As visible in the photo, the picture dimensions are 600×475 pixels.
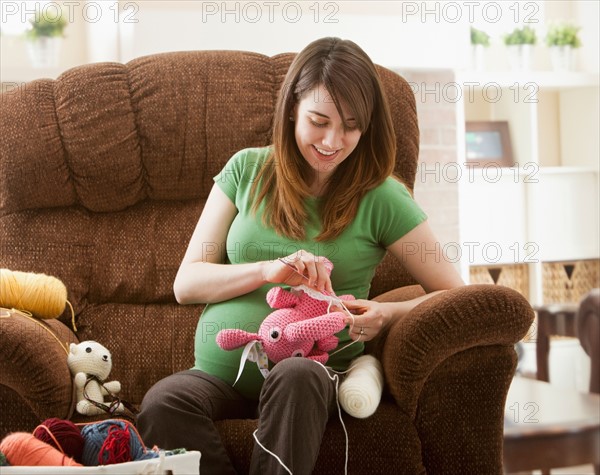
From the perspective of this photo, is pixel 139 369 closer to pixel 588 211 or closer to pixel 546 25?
pixel 588 211

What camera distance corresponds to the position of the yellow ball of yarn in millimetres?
1838

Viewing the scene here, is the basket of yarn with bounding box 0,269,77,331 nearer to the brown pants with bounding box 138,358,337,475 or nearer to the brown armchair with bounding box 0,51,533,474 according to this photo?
the brown armchair with bounding box 0,51,533,474

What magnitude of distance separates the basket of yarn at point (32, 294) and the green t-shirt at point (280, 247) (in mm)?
333

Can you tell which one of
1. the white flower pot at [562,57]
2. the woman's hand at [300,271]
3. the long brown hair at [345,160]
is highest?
the white flower pot at [562,57]

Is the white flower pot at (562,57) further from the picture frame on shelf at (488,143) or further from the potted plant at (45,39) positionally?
the potted plant at (45,39)

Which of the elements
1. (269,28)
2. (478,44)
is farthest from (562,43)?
(269,28)

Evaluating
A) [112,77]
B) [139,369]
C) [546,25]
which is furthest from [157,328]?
[546,25]

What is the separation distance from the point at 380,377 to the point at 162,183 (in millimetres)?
808

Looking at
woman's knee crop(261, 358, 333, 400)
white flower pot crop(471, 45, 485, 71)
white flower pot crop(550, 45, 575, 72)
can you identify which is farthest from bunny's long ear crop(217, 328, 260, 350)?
white flower pot crop(550, 45, 575, 72)

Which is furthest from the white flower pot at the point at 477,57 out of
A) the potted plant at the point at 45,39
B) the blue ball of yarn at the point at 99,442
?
the blue ball of yarn at the point at 99,442

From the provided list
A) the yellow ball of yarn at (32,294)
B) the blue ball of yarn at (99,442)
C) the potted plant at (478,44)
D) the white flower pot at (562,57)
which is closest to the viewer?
the blue ball of yarn at (99,442)

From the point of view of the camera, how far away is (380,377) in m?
1.69

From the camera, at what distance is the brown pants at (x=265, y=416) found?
148cm

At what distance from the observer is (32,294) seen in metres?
1.86
